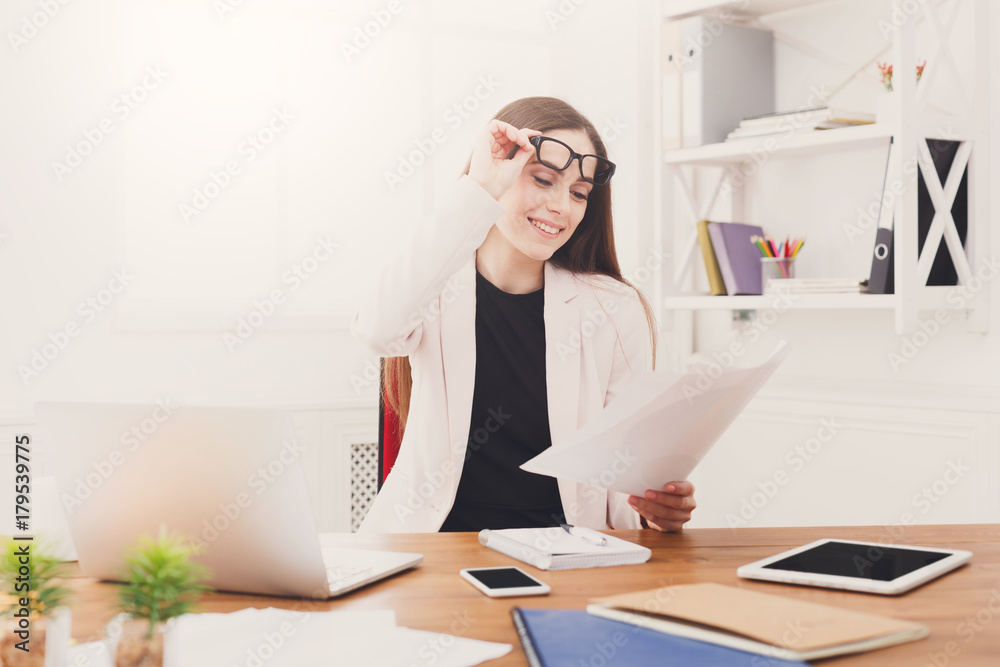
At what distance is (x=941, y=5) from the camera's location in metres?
2.17

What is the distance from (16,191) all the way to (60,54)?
15.2 inches

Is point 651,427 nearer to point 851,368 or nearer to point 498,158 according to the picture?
point 498,158

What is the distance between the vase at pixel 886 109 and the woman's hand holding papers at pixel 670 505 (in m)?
1.23

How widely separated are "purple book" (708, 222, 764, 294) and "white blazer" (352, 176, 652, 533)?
0.73m

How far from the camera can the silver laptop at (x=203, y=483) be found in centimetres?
84

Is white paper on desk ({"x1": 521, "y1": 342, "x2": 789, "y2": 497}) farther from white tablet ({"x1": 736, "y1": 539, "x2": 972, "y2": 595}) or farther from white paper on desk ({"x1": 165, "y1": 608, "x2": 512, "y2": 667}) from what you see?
white paper on desk ({"x1": 165, "y1": 608, "x2": 512, "y2": 667})

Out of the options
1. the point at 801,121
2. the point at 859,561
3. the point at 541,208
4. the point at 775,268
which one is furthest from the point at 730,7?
the point at 859,561

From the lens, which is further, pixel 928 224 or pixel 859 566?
pixel 928 224

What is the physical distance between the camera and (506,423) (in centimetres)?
163

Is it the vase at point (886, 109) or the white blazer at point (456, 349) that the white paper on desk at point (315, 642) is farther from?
the vase at point (886, 109)

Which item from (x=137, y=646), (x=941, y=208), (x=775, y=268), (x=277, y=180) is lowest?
(x=137, y=646)

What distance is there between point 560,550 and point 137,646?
0.60 m

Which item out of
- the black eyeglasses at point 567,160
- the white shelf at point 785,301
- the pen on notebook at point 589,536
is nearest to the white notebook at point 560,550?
the pen on notebook at point 589,536

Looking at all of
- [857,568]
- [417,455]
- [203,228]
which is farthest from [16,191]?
[857,568]
